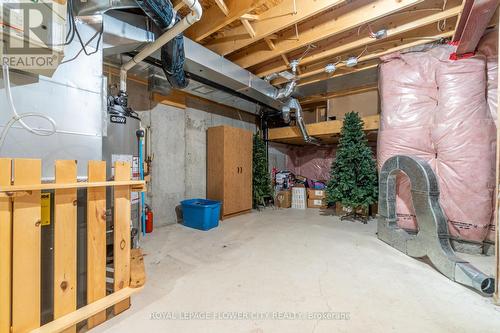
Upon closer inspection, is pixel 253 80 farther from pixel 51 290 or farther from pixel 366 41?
pixel 51 290

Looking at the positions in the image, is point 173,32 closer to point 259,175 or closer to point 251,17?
point 251,17

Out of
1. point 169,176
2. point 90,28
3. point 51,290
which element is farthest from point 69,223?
point 169,176

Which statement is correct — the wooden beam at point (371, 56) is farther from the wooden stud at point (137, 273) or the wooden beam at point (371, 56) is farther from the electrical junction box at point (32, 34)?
the wooden stud at point (137, 273)

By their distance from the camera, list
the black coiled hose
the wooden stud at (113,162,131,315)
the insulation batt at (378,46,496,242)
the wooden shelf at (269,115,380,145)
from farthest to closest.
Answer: the wooden shelf at (269,115,380,145)
the insulation batt at (378,46,496,242)
the black coiled hose
the wooden stud at (113,162,131,315)

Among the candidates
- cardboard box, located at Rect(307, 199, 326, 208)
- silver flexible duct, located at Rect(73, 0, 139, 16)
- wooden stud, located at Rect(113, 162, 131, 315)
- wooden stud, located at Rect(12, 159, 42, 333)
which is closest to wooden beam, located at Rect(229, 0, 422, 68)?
silver flexible duct, located at Rect(73, 0, 139, 16)

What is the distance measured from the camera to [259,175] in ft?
16.4

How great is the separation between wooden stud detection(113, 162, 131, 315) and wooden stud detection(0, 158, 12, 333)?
1.60ft

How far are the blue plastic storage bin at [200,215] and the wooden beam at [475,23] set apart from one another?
3741mm

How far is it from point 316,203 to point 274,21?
4.08 m

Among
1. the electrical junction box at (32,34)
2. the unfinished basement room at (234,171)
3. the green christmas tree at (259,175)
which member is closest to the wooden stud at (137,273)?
the unfinished basement room at (234,171)

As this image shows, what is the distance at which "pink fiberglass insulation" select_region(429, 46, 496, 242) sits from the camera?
8.02 feet

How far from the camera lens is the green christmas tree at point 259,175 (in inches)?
195

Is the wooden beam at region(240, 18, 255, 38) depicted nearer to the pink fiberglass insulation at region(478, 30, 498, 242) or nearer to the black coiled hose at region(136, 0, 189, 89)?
the black coiled hose at region(136, 0, 189, 89)

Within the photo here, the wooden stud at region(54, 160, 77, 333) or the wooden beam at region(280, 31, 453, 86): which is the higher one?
the wooden beam at region(280, 31, 453, 86)
